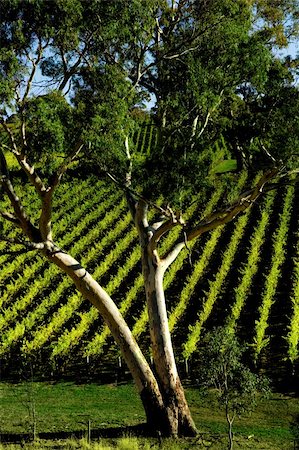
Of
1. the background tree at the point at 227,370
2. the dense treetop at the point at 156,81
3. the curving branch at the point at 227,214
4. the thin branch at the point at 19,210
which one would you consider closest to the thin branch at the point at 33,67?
the dense treetop at the point at 156,81

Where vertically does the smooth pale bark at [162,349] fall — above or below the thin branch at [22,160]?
below

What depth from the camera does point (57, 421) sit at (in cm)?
1407

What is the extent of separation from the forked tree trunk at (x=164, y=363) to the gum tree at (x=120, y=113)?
24mm

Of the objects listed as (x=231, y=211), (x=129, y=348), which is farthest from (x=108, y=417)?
(x=231, y=211)

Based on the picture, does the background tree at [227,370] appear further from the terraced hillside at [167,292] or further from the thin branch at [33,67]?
the thin branch at [33,67]

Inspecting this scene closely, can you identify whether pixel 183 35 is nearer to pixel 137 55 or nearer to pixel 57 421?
pixel 137 55

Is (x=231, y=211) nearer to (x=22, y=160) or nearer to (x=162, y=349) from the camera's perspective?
(x=162, y=349)

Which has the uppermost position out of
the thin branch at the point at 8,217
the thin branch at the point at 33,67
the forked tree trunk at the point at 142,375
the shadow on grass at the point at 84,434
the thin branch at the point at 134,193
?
the thin branch at the point at 33,67

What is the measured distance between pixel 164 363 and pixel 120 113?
19.2ft

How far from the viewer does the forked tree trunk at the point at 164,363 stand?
12930 millimetres

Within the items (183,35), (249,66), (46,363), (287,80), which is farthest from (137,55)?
(46,363)

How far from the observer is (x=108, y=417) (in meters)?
14.5

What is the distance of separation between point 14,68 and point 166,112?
175 inches

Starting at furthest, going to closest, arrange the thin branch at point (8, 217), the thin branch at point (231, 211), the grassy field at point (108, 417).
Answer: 1. the thin branch at point (231, 211)
2. the thin branch at point (8, 217)
3. the grassy field at point (108, 417)
